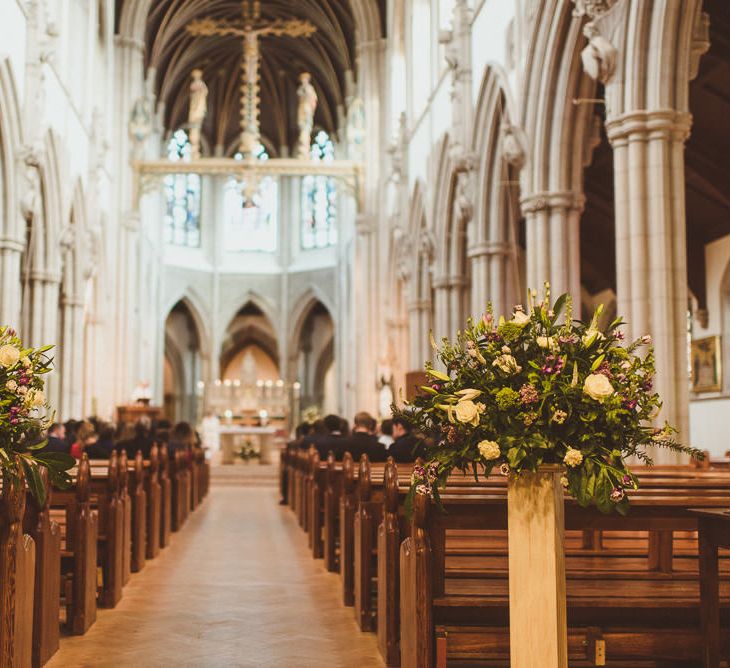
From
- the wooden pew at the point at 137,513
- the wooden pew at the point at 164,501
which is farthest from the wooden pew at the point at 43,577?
the wooden pew at the point at 164,501

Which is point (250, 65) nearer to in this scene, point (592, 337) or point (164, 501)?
point (164, 501)

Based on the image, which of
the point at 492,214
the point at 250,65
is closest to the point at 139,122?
the point at 250,65

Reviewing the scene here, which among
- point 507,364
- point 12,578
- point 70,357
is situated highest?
point 70,357

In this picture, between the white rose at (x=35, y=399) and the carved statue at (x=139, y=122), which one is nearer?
the white rose at (x=35, y=399)

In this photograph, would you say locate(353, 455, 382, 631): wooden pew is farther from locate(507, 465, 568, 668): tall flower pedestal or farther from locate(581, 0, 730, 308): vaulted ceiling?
locate(581, 0, 730, 308): vaulted ceiling

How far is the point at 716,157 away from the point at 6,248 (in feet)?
34.5

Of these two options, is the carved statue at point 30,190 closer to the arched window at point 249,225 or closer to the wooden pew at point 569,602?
the wooden pew at point 569,602

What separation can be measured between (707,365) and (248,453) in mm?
12317

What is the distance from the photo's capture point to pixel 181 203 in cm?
3903

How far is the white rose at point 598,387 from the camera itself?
3.47 meters

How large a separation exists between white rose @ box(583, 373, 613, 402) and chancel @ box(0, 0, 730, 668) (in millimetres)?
12

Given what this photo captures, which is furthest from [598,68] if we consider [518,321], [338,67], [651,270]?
[338,67]

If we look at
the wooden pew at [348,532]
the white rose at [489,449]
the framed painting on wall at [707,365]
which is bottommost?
the wooden pew at [348,532]

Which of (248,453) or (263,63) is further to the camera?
(263,63)
